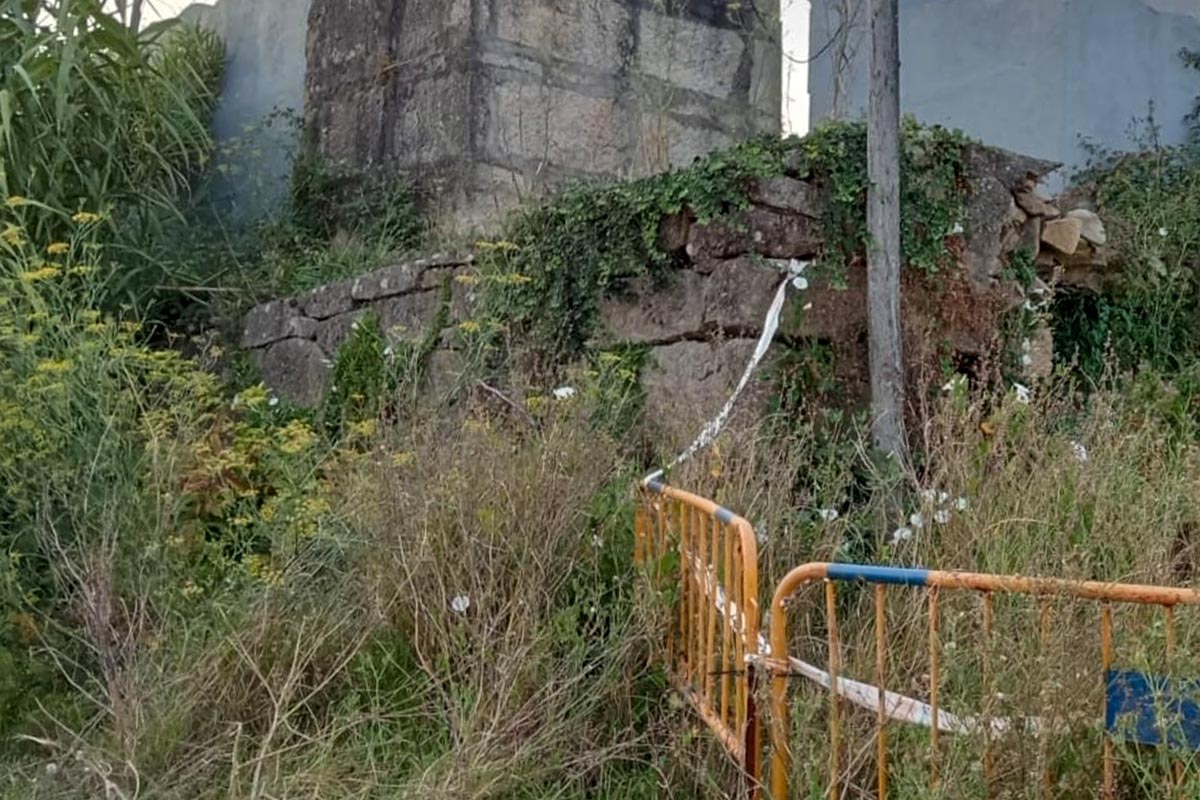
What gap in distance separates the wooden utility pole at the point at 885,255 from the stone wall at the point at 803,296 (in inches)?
7.6

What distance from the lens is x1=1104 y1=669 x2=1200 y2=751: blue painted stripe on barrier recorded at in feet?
7.09

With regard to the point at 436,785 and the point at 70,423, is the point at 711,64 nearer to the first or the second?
the point at 70,423

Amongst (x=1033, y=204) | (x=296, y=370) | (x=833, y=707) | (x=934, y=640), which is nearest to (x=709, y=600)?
(x=833, y=707)

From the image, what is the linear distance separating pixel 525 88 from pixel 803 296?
10.1 feet

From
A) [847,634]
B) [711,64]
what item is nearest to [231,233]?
[711,64]

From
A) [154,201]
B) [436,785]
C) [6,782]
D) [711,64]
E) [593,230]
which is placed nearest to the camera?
[436,785]

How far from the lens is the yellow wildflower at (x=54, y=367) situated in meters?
4.14

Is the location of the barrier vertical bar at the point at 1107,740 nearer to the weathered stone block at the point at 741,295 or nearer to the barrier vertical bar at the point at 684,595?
the barrier vertical bar at the point at 684,595

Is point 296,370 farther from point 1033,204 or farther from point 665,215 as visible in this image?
point 1033,204

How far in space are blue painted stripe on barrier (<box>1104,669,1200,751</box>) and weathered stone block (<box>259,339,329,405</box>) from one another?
5.08 metres

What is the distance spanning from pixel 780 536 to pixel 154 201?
4.82 m

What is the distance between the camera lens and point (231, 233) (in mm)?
8148

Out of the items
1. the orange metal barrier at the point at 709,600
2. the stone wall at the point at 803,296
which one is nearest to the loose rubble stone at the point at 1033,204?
the stone wall at the point at 803,296

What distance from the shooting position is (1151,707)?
86.5 inches
